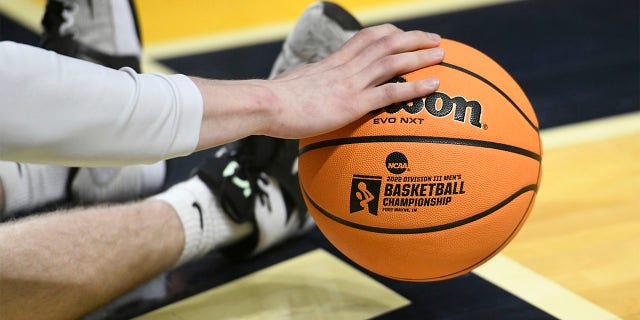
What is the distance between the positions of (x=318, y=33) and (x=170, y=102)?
2.11ft

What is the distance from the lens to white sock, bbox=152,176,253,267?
69.2 inches

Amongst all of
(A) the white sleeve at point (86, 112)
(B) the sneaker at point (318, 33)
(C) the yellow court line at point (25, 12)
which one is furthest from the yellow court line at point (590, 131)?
(C) the yellow court line at point (25, 12)

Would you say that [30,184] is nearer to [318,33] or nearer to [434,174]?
[318,33]

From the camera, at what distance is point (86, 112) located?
3.90ft

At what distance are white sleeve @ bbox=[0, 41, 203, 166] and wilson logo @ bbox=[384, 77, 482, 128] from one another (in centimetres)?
32

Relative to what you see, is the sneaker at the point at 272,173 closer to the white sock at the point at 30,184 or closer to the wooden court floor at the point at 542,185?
the wooden court floor at the point at 542,185

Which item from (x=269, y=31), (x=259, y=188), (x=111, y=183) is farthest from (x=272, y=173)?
(x=269, y=31)

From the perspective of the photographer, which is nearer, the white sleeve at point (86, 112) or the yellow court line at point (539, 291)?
the white sleeve at point (86, 112)

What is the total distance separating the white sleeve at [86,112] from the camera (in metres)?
1.16

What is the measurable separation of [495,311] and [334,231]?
1.11ft

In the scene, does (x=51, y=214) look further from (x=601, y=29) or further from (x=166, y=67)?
(x=601, y=29)

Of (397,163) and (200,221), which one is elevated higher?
(397,163)

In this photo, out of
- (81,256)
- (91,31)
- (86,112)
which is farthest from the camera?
(91,31)

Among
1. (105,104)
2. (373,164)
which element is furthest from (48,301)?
(373,164)
